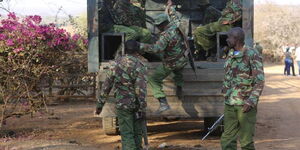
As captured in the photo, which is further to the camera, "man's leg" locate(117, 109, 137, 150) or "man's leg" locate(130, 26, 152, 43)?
"man's leg" locate(130, 26, 152, 43)

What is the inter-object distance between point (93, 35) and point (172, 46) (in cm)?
123

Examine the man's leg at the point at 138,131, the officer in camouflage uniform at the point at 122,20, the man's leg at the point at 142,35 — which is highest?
the officer in camouflage uniform at the point at 122,20

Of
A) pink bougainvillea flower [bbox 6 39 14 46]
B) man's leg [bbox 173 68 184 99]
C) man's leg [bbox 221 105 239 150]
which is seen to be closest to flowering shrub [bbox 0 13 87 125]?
pink bougainvillea flower [bbox 6 39 14 46]

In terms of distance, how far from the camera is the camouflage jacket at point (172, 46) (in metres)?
6.53

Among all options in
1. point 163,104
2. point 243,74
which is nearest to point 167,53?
point 163,104

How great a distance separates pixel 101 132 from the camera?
8344 millimetres

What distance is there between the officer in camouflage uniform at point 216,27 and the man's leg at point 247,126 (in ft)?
9.35

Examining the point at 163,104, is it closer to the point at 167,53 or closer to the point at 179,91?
the point at 179,91

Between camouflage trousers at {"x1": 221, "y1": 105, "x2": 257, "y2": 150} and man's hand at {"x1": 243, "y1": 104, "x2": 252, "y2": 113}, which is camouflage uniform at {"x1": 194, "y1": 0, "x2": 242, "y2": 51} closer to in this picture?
camouflage trousers at {"x1": 221, "y1": 105, "x2": 257, "y2": 150}

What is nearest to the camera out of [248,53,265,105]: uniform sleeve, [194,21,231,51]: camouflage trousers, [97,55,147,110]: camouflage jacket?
[248,53,265,105]: uniform sleeve

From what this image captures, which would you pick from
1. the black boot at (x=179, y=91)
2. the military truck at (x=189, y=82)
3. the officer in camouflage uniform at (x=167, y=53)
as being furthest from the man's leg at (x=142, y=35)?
the black boot at (x=179, y=91)

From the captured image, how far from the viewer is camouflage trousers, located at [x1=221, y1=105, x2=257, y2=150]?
4871 mm

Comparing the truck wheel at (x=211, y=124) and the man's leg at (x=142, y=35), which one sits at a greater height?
the man's leg at (x=142, y=35)

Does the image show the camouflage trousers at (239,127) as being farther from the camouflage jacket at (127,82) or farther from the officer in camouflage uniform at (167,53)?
the officer in camouflage uniform at (167,53)
